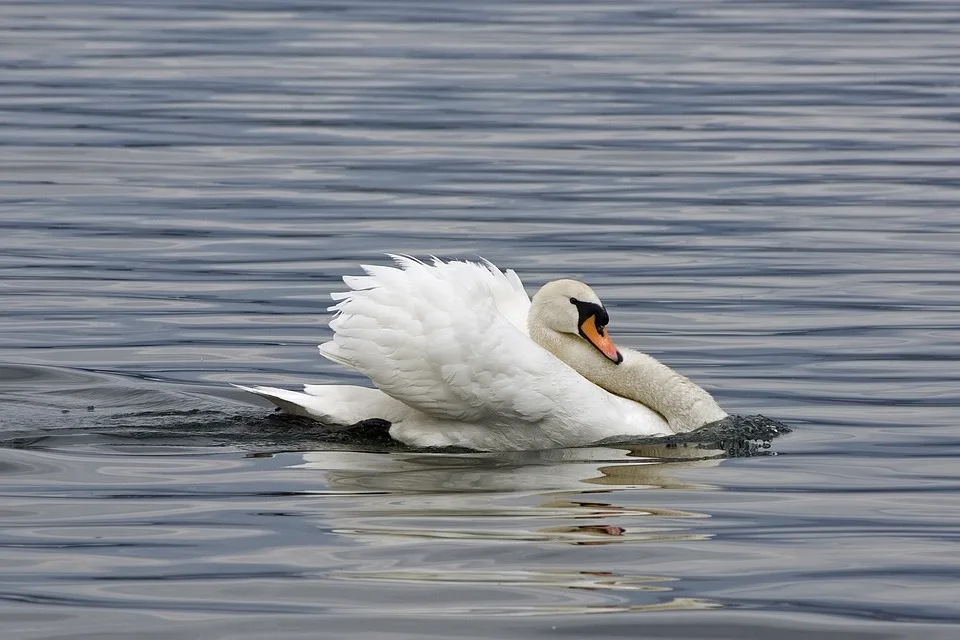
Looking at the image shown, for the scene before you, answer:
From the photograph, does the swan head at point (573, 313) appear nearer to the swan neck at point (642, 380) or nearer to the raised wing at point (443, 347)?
the swan neck at point (642, 380)

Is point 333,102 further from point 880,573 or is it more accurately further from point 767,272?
point 880,573

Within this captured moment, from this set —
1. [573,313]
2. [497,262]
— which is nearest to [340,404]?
[573,313]

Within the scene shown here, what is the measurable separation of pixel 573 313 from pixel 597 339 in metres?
0.22

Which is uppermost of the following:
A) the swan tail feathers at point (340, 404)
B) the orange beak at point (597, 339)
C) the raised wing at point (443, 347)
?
the orange beak at point (597, 339)

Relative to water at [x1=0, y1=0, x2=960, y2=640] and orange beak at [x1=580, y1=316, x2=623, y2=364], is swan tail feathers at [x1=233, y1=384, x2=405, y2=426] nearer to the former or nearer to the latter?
water at [x1=0, y1=0, x2=960, y2=640]

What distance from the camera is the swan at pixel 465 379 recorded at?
34.1 ft

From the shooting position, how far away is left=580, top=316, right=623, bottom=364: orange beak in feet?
37.2

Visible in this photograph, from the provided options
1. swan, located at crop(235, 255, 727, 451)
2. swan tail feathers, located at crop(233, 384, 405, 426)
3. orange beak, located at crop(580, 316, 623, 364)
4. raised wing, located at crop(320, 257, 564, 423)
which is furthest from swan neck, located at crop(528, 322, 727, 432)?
swan tail feathers, located at crop(233, 384, 405, 426)

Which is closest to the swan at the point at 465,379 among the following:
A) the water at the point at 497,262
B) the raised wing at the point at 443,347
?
the raised wing at the point at 443,347

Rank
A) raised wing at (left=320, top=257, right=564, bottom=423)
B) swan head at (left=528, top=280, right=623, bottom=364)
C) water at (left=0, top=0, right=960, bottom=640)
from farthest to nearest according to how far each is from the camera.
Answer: swan head at (left=528, top=280, right=623, bottom=364) → raised wing at (left=320, top=257, right=564, bottom=423) → water at (left=0, top=0, right=960, bottom=640)

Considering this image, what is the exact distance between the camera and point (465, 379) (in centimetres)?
1040

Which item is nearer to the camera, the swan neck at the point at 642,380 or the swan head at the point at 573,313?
the swan neck at the point at 642,380

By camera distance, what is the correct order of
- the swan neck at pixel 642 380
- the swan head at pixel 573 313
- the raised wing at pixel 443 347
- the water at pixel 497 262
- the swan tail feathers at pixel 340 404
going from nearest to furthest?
the water at pixel 497 262 < the raised wing at pixel 443 347 < the swan tail feathers at pixel 340 404 < the swan neck at pixel 642 380 < the swan head at pixel 573 313

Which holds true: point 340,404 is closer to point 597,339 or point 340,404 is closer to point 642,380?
point 597,339
